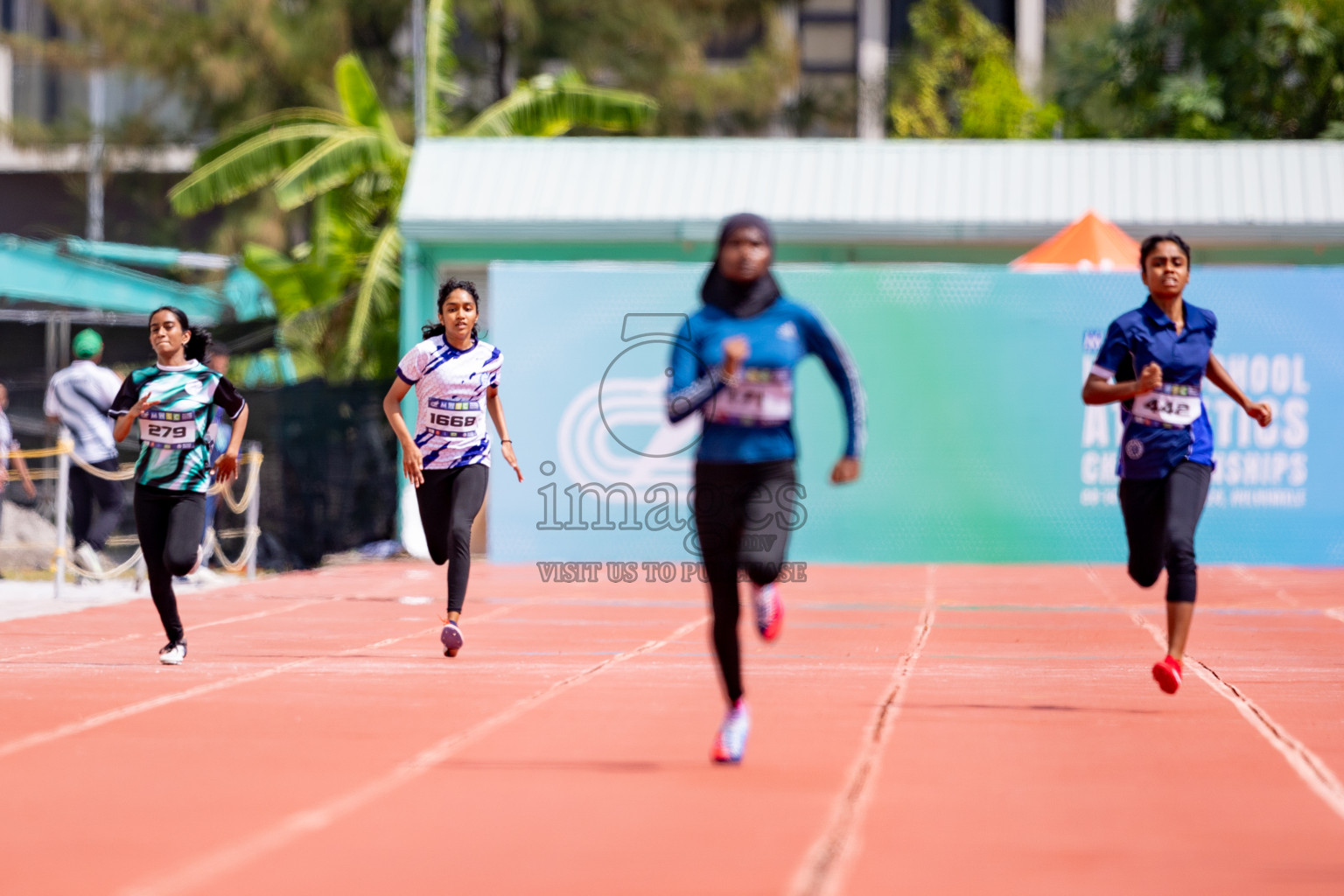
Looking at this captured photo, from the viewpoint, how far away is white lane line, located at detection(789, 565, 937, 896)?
4.53m

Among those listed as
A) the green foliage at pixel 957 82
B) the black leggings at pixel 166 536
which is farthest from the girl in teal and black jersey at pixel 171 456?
the green foliage at pixel 957 82

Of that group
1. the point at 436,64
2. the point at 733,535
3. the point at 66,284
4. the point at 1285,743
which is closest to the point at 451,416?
the point at 733,535

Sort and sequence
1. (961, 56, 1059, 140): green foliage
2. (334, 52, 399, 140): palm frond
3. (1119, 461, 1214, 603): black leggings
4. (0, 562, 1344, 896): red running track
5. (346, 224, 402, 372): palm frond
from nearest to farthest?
(0, 562, 1344, 896): red running track
(1119, 461, 1214, 603): black leggings
(346, 224, 402, 372): palm frond
(334, 52, 399, 140): palm frond
(961, 56, 1059, 140): green foliage

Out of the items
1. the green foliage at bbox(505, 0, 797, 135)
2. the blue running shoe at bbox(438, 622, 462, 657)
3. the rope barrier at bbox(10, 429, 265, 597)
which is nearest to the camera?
the blue running shoe at bbox(438, 622, 462, 657)

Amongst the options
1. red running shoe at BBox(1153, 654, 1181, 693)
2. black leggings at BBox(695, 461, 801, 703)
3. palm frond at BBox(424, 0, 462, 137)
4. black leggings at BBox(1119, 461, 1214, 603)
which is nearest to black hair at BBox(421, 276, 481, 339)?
black leggings at BBox(695, 461, 801, 703)

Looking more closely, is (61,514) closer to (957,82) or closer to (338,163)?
(338,163)

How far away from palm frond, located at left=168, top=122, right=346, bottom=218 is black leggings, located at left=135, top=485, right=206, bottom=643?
1389 cm

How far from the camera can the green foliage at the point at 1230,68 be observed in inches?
1214

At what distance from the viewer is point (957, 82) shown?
1820 inches

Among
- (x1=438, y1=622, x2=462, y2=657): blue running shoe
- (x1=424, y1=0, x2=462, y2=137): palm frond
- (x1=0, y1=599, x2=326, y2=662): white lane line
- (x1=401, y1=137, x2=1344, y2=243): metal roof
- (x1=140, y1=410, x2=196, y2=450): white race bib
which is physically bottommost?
(x1=0, y1=599, x2=326, y2=662): white lane line

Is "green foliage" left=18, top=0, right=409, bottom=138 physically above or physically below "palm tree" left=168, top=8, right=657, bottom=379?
above

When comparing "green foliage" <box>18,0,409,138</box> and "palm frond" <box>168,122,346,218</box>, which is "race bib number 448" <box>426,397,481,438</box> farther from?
"green foliage" <box>18,0,409,138</box>

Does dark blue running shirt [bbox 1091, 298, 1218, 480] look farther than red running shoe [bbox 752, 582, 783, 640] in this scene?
Yes

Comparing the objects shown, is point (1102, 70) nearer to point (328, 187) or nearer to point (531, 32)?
point (531, 32)
